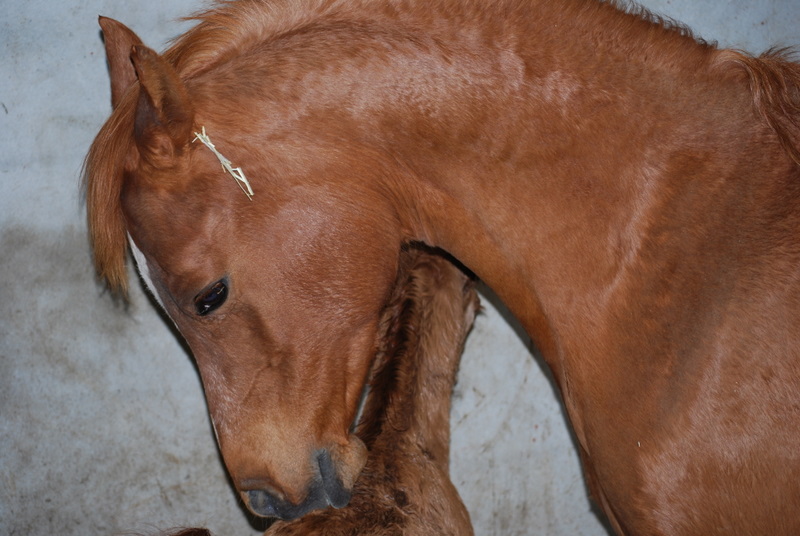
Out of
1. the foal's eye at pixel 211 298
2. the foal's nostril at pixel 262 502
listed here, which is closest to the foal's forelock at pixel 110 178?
the foal's eye at pixel 211 298

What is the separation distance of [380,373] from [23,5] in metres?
1.90

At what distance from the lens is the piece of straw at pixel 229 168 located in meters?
1.59

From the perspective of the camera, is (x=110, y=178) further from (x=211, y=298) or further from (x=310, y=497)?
(x=310, y=497)

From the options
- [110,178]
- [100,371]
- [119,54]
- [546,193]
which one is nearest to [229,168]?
[110,178]

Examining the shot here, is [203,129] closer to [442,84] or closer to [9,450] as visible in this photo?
[442,84]

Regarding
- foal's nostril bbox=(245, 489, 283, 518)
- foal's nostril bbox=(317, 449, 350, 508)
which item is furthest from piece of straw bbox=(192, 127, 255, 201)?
foal's nostril bbox=(245, 489, 283, 518)

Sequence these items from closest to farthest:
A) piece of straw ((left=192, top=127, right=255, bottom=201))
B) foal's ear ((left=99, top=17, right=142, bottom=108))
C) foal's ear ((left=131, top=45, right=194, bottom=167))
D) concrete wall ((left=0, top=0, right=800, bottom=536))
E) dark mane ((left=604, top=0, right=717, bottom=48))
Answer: foal's ear ((left=131, top=45, right=194, bottom=167)) → piece of straw ((left=192, top=127, right=255, bottom=201)) → dark mane ((left=604, top=0, right=717, bottom=48)) → foal's ear ((left=99, top=17, right=142, bottom=108)) → concrete wall ((left=0, top=0, right=800, bottom=536))

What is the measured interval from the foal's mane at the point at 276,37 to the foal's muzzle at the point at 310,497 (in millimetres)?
765

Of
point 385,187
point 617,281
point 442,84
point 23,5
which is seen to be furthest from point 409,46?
point 23,5

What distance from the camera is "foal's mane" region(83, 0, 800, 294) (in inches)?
65.0

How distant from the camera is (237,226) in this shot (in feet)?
5.42

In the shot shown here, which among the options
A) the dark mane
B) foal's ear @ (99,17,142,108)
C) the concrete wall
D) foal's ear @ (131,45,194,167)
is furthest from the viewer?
the concrete wall

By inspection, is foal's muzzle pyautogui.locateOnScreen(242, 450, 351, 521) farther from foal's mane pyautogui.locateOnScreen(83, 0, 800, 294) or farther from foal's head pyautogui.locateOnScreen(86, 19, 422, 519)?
foal's mane pyautogui.locateOnScreen(83, 0, 800, 294)

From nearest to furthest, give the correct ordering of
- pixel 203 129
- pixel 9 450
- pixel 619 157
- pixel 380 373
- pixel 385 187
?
pixel 203 129 < pixel 619 157 < pixel 385 187 < pixel 380 373 < pixel 9 450
